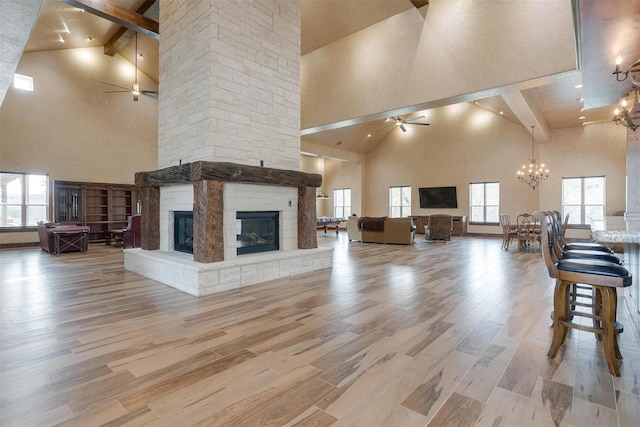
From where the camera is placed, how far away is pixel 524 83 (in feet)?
20.0

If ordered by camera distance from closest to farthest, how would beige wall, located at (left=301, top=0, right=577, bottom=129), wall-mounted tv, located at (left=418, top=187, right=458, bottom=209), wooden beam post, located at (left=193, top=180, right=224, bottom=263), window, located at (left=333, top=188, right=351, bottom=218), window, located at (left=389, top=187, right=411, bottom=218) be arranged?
wooden beam post, located at (left=193, top=180, right=224, bottom=263), beige wall, located at (left=301, top=0, right=577, bottom=129), wall-mounted tv, located at (left=418, top=187, right=458, bottom=209), window, located at (left=389, top=187, right=411, bottom=218), window, located at (left=333, top=188, right=351, bottom=218)

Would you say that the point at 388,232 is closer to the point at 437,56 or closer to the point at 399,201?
the point at 437,56

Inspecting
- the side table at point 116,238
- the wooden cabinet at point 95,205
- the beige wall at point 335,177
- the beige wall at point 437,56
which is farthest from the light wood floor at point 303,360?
the beige wall at point 335,177

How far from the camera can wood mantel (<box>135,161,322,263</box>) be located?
4266 mm

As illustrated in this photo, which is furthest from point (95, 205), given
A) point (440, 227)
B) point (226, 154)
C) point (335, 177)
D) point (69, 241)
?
point (440, 227)

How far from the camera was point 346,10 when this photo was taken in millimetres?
8055

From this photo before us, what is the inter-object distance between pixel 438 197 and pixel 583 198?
4.92 meters

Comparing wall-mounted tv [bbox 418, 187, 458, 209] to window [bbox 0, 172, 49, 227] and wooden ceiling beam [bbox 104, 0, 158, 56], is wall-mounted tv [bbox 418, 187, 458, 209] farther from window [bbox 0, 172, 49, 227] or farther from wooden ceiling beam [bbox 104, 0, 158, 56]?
window [bbox 0, 172, 49, 227]

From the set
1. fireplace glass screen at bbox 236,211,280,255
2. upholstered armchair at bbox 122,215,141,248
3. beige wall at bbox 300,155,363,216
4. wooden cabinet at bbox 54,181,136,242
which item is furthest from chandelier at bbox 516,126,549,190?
wooden cabinet at bbox 54,181,136,242

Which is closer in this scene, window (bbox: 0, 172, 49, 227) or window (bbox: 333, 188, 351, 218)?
window (bbox: 0, 172, 49, 227)

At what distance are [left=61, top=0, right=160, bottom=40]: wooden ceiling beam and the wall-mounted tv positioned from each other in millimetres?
11483

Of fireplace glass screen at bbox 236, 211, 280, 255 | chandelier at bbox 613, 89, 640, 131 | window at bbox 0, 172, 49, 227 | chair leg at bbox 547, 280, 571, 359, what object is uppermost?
chandelier at bbox 613, 89, 640, 131

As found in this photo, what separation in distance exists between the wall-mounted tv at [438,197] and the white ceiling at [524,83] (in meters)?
3.59

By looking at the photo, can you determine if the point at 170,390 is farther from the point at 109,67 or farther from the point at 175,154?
the point at 109,67
